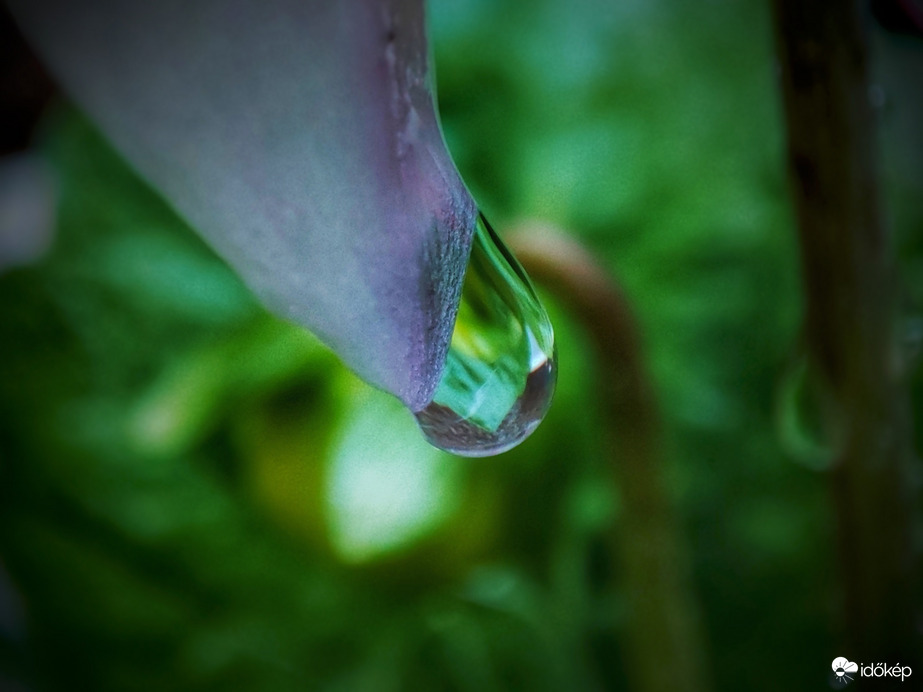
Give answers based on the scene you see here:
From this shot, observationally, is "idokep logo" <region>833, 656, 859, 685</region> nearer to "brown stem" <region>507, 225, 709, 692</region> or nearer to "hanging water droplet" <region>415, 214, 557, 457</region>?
"brown stem" <region>507, 225, 709, 692</region>

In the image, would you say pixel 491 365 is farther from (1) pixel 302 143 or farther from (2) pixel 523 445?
(2) pixel 523 445

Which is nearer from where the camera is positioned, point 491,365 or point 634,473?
point 491,365

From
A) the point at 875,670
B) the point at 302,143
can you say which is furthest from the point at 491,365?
the point at 875,670

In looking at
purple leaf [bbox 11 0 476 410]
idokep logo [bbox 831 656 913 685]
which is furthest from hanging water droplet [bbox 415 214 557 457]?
idokep logo [bbox 831 656 913 685]

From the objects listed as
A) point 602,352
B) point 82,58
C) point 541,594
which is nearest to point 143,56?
point 82,58

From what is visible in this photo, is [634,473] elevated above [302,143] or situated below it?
below

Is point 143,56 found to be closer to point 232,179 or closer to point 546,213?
point 232,179
